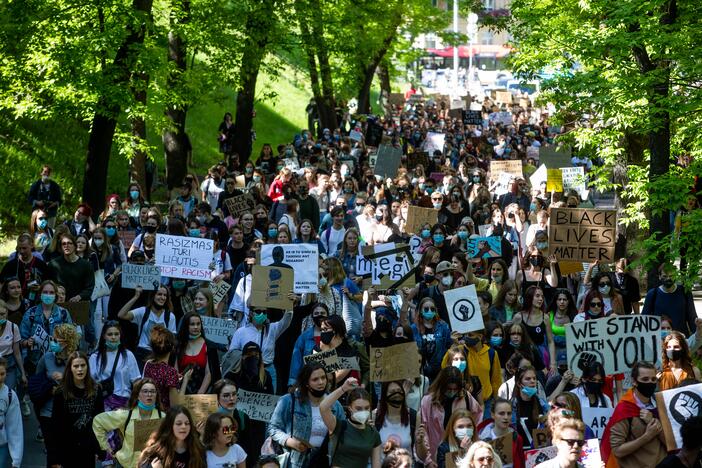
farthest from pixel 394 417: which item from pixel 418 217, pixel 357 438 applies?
pixel 418 217

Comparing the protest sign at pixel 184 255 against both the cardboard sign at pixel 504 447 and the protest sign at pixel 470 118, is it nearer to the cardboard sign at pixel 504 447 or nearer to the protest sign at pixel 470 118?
the cardboard sign at pixel 504 447

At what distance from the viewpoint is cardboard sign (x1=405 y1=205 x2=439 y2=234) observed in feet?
63.0

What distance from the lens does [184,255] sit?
15.6m

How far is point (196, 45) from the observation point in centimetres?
2806

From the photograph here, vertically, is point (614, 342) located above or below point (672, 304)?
below

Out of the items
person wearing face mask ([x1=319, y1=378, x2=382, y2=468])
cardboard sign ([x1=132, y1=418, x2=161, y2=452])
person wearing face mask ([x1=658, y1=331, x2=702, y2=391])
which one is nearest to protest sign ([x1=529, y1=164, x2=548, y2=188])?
person wearing face mask ([x1=658, y1=331, x2=702, y2=391])

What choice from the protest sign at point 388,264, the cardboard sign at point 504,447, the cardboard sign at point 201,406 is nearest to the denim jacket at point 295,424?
the cardboard sign at point 201,406

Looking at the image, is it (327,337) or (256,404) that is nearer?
(256,404)

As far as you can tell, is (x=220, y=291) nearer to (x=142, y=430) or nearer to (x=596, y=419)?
(x=142, y=430)

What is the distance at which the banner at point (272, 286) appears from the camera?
14.1 metres

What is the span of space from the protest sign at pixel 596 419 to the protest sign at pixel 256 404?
8.59 ft

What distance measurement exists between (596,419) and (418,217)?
27.2ft

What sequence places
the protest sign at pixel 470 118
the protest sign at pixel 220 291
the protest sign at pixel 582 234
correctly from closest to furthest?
the protest sign at pixel 220 291 → the protest sign at pixel 582 234 → the protest sign at pixel 470 118

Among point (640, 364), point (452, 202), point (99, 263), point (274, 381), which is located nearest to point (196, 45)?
point (452, 202)
